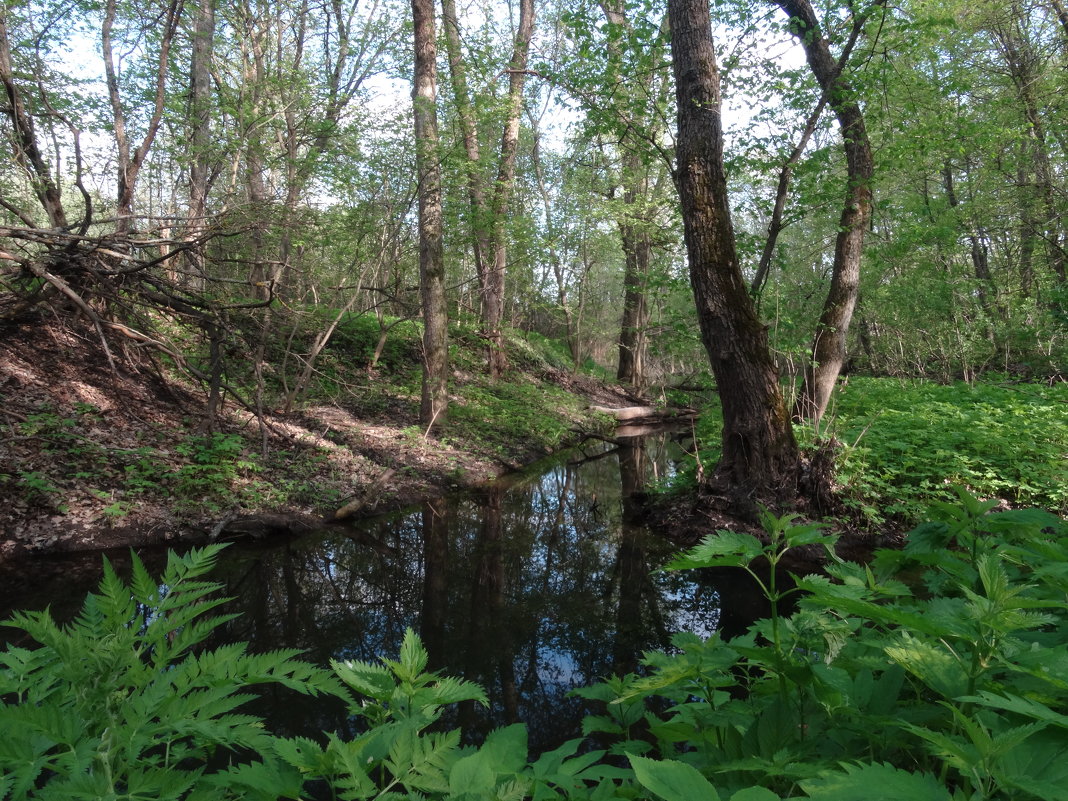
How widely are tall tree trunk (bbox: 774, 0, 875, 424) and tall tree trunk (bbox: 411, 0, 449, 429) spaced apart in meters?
5.39

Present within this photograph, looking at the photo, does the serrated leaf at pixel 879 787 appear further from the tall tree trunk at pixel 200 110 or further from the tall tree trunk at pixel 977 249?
the tall tree trunk at pixel 977 249

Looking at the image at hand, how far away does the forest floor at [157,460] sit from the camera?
5.67 metres

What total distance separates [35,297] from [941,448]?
1029cm

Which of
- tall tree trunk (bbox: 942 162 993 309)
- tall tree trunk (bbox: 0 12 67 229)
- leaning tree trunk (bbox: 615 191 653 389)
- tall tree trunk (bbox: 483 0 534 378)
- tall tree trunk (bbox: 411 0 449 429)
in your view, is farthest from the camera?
leaning tree trunk (bbox: 615 191 653 389)

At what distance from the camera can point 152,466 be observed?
6.45 m

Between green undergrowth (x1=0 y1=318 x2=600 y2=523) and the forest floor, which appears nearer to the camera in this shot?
the forest floor

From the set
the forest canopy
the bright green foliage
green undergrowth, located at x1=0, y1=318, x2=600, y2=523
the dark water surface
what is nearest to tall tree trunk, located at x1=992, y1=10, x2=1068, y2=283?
the forest canopy

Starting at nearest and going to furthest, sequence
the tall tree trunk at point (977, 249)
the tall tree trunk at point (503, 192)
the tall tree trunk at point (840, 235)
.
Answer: the tall tree trunk at point (840, 235) → the tall tree trunk at point (503, 192) → the tall tree trunk at point (977, 249)

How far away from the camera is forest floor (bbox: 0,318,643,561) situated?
223 inches

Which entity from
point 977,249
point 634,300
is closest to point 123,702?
point 634,300

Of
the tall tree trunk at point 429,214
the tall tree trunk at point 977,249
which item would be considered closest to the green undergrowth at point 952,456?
the tall tree trunk at point 429,214

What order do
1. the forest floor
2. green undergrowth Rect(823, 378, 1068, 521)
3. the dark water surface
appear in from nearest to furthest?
the dark water surface, the forest floor, green undergrowth Rect(823, 378, 1068, 521)

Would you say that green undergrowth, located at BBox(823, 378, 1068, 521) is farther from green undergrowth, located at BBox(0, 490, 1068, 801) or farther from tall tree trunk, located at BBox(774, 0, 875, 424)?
green undergrowth, located at BBox(0, 490, 1068, 801)

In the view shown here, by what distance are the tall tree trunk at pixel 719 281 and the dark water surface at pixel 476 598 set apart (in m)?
1.46
